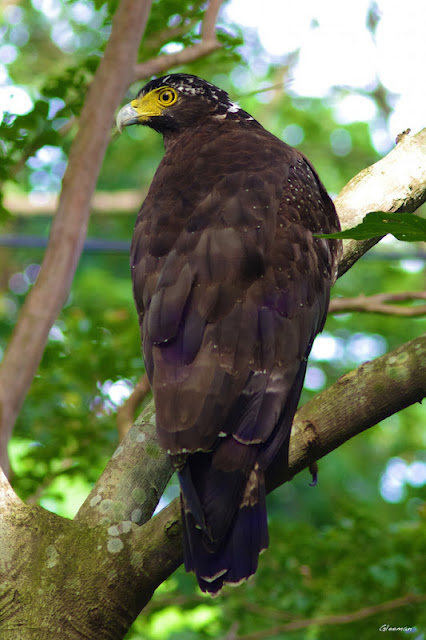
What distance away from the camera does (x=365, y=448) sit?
9.56 meters

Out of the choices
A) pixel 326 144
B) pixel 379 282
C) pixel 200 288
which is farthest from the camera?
pixel 326 144

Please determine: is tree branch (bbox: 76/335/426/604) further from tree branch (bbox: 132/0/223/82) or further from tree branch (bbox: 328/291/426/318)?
tree branch (bbox: 132/0/223/82)

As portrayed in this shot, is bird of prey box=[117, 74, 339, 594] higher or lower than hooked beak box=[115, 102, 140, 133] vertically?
lower

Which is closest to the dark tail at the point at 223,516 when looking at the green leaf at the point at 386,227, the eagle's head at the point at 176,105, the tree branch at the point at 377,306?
the green leaf at the point at 386,227

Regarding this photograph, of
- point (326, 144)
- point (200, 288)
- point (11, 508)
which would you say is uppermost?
point (326, 144)

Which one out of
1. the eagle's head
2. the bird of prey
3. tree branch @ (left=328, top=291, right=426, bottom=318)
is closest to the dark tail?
the bird of prey

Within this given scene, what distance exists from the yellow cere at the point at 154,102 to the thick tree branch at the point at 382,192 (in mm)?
1045

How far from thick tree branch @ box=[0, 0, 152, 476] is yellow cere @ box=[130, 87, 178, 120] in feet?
0.75

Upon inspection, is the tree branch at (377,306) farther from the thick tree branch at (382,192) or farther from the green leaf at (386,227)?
the green leaf at (386,227)

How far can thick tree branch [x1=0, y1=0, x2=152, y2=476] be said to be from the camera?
9.15 feet

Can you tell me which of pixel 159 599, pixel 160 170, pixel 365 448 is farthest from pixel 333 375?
pixel 160 170

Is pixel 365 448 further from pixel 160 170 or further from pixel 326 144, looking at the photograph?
pixel 160 170

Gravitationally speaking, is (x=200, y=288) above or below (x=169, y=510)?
above

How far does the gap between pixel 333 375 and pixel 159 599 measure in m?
3.59
